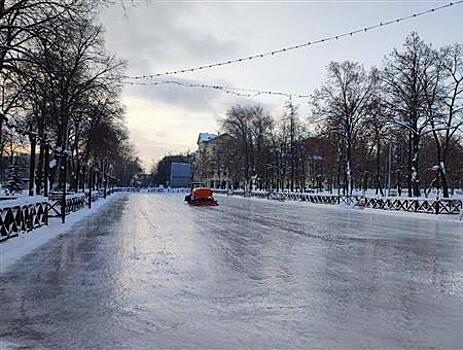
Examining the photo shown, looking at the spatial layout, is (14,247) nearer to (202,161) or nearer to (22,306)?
(22,306)

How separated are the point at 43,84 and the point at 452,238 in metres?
16.4

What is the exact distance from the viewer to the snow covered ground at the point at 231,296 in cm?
676

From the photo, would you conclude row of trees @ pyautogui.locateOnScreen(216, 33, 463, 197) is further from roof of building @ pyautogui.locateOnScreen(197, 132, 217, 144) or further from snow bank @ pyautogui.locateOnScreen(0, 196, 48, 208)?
roof of building @ pyautogui.locateOnScreen(197, 132, 217, 144)

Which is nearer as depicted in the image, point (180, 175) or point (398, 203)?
point (398, 203)

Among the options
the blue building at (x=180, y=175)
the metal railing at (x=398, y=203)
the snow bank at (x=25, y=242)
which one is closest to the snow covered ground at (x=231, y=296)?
the snow bank at (x=25, y=242)

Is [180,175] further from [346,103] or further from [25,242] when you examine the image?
[25,242]

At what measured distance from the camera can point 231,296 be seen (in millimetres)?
9250

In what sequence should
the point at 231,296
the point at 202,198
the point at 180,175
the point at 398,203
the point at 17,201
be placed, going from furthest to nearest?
the point at 180,175
the point at 202,198
the point at 398,203
the point at 17,201
the point at 231,296

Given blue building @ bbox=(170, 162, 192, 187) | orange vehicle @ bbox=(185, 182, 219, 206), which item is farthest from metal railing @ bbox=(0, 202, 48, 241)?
blue building @ bbox=(170, 162, 192, 187)

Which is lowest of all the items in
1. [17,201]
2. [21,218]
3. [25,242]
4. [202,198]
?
[25,242]

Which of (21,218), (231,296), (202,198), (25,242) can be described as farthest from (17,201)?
(202,198)

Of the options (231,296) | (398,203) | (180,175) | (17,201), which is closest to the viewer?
(231,296)

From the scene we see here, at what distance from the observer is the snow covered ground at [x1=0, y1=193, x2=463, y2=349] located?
6.76m

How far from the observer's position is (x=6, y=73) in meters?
18.4
